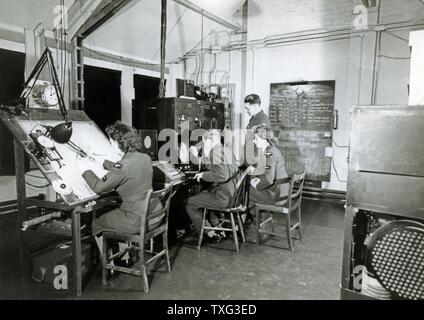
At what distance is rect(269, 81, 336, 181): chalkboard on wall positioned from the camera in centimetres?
565

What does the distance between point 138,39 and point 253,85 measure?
7.34 ft

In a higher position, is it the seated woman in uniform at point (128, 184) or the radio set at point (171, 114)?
the radio set at point (171, 114)

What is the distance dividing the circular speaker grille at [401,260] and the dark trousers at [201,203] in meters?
1.98

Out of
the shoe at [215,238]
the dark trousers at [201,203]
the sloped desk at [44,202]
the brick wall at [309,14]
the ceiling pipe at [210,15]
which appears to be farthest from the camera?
the ceiling pipe at [210,15]

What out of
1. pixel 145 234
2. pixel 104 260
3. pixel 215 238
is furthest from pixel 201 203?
pixel 104 260

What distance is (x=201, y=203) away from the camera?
11.4 feet

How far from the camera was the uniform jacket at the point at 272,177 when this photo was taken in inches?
141

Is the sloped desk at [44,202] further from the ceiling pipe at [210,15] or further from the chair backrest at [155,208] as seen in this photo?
the ceiling pipe at [210,15]

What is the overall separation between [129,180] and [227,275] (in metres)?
1.19

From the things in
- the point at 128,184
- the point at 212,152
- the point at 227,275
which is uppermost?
the point at 212,152

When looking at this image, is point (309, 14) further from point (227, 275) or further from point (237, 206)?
point (227, 275)

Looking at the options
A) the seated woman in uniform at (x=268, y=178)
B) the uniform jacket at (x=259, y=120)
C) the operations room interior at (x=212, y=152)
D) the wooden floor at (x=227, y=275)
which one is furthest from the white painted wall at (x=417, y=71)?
the uniform jacket at (x=259, y=120)

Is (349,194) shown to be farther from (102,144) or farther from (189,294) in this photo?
(102,144)

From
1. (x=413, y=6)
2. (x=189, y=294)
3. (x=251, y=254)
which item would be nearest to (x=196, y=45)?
(x=413, y=6)
